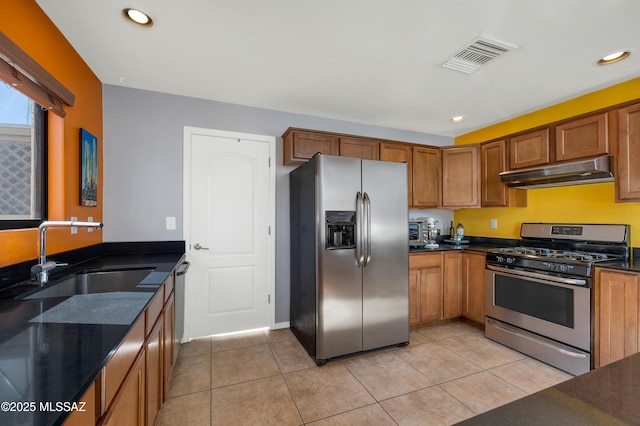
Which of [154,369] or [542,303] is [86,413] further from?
[542,303]

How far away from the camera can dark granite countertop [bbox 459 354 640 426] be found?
50cm

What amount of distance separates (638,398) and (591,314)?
7.28ft

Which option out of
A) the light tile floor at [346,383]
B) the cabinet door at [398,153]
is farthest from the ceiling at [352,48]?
the light tile floor at [346,383]

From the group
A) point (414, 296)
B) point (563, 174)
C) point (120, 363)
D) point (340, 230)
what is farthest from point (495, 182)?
point (120, 363)

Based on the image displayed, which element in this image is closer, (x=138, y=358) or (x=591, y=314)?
(x=138, y=358)

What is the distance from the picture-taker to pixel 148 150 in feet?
8.75

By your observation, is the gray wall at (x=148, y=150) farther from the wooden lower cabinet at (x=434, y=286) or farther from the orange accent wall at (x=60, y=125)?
the wooden lower cabinet at (x=434, y=286)

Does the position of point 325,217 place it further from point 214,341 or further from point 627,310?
point 627,310

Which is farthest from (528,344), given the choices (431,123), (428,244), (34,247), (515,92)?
(34,247)

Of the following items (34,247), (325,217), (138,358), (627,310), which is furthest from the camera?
(325,217)

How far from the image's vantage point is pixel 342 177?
246 cm

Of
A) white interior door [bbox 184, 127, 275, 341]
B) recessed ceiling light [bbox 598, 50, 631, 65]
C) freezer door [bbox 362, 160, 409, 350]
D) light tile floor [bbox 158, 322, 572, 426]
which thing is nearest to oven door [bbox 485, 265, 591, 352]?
light tile floor [bbox 158, 322, 572, 426]

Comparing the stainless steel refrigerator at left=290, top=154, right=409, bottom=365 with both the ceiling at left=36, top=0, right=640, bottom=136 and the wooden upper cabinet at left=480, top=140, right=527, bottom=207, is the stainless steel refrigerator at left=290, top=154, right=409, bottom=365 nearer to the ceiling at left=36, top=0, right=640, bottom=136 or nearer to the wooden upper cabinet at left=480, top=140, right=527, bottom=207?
the ceiling at left=36, top=0, right=640, bottom=136

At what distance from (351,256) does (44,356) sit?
2021 millimetres
